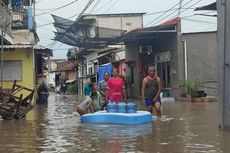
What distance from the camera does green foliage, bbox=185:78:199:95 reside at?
2752 centimetres

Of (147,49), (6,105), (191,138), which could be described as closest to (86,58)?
(147,49)

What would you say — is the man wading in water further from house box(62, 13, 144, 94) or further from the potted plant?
house box(62, 13, 144, 94)

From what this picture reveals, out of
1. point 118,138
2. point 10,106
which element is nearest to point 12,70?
point 10,106

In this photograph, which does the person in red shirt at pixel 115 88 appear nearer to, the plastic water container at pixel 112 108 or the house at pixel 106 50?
the plastic water container at pixel 112 108

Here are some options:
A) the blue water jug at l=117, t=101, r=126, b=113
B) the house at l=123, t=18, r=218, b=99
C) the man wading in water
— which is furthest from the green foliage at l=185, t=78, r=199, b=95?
the blue water jug at l=117, t=101, r=126, b=113

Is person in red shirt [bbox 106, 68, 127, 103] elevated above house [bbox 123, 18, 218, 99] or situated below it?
below

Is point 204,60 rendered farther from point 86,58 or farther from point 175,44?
point 86,58

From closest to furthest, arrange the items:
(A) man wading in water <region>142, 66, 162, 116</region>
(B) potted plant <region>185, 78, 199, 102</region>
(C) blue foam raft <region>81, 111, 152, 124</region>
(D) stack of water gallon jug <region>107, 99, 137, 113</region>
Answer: (C) blue foam raft <region>81, 111, 152, 124</region> → (D) stack of water gallon jug <region>107, 99, 137, 113</region> → (A) man wading in water <region>142, 66, 162, 116</region> → (B) potted plant <region>185, 78, 199, 102</region>

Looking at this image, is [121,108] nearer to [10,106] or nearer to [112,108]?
[112,108]

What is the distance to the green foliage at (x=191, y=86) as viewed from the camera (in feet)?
90.3

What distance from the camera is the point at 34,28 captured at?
3444 centimetres

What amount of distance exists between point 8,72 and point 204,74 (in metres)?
11.1

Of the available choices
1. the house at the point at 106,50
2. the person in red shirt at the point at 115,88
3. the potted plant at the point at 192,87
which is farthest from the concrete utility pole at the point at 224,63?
the house at the point at 106,50

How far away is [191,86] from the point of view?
27609 millimetres
